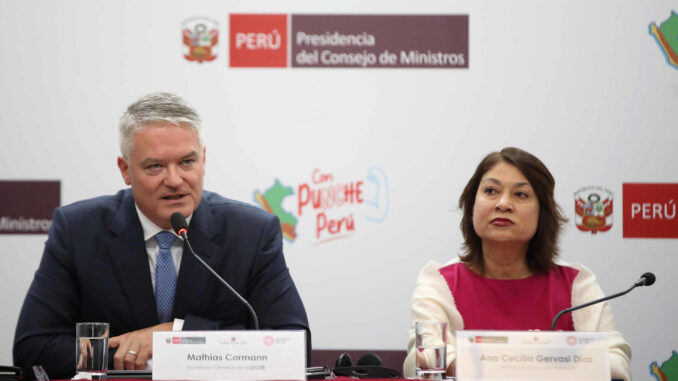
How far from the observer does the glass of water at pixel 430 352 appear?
1892mm

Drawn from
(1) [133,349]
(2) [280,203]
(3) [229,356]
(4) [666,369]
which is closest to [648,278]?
(3) [229,356]

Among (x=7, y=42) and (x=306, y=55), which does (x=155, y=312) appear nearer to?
(x=306, y=55)

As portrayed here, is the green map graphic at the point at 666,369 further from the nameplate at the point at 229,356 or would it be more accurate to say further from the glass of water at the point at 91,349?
the glass of water at the point at 91,349

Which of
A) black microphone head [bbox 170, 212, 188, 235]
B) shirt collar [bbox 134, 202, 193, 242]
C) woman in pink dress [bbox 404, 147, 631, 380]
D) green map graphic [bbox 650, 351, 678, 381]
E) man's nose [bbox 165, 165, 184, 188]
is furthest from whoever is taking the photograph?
green map graphic [bbox 650, 351, 678, 381]

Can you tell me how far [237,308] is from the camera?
8.04 feet

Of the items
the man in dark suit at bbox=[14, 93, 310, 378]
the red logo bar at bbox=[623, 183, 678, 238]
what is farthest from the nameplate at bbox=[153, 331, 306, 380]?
the red logo bar at bbox=[623, 183, 678, 238]

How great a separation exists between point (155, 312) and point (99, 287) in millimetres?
187

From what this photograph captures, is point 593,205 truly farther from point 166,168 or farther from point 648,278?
point 166,168

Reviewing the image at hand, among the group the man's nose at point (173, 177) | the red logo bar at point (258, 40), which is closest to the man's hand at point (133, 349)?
the man's nose at point (173, 177)

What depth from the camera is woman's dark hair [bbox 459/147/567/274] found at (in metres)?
2.77

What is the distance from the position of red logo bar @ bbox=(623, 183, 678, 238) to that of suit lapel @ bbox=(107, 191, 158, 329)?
7.32ft

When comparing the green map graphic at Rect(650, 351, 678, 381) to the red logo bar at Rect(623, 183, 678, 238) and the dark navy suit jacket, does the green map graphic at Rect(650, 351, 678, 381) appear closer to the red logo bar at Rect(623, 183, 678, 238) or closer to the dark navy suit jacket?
the red logo bar at Rect(623, 183, 678, 238)

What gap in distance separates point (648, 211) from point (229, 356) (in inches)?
99.4

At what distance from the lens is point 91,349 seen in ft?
6.04
